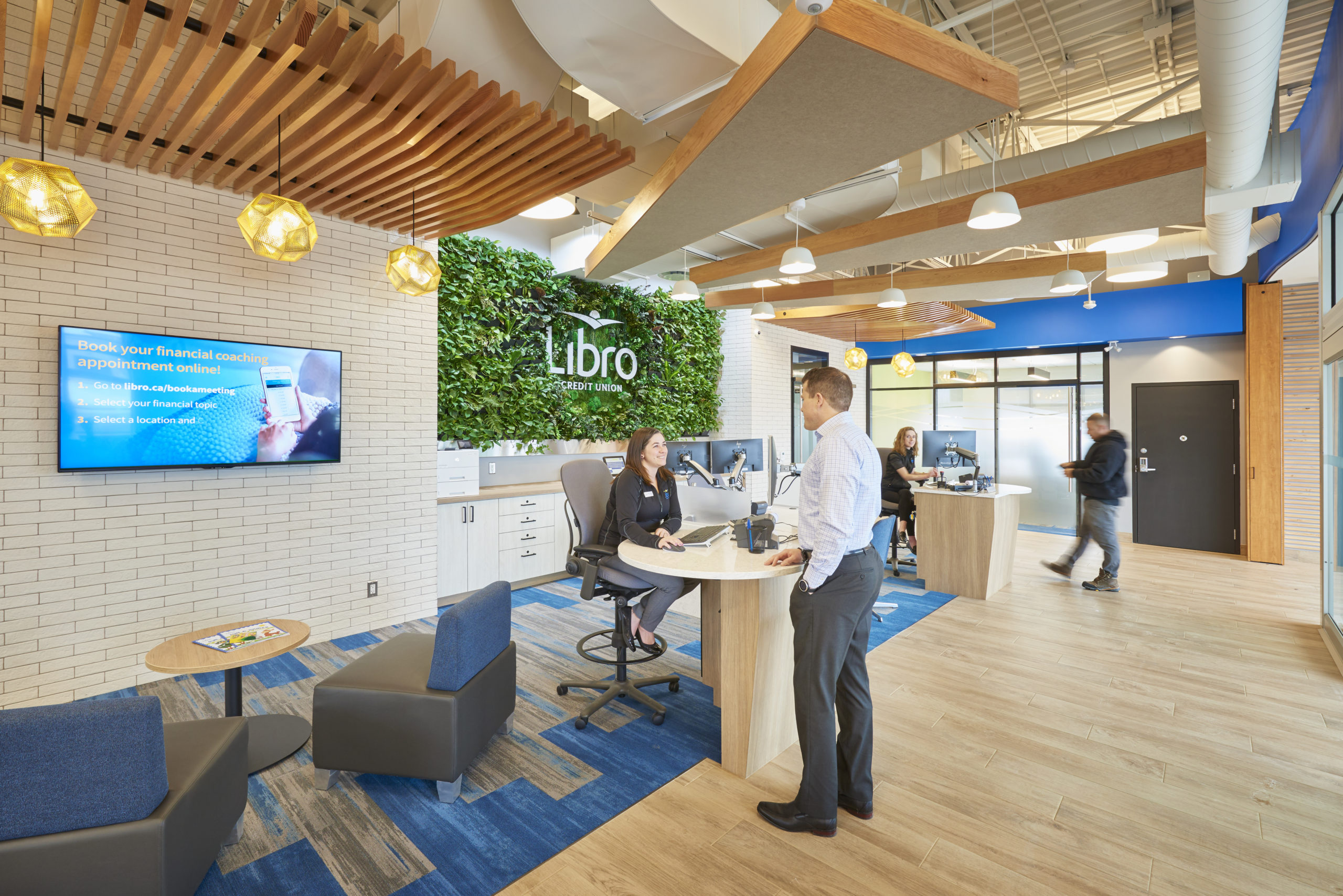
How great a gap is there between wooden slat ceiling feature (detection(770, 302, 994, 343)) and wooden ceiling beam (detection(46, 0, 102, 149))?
7639 mm

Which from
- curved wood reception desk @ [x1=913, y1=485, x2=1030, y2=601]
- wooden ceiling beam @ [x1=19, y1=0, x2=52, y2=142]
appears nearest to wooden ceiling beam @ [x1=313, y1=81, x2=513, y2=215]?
wooden ceiling beam @ [x1=19, y1=0, x2=52, y2=142]

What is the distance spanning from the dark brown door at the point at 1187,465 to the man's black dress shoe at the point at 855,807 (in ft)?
28.5

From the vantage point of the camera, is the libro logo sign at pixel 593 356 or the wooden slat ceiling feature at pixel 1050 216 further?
the libro logo sign at pixel 593 356

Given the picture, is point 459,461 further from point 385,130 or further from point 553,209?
point 385,130

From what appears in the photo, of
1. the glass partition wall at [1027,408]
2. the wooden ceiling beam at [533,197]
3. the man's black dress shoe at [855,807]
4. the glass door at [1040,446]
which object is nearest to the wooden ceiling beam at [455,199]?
the wooden ceiling beam at [533,197]

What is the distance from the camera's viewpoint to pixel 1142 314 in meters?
8.63

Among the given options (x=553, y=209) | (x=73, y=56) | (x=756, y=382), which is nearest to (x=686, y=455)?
(x=553, y=209)

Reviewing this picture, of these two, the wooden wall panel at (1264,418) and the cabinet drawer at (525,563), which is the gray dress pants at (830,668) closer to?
the cabinet drawer at (525,563)

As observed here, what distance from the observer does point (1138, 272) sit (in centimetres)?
643

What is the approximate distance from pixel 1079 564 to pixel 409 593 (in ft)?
25.1

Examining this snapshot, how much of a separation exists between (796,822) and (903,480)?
16.2ft

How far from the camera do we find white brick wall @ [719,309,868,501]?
9.59 m

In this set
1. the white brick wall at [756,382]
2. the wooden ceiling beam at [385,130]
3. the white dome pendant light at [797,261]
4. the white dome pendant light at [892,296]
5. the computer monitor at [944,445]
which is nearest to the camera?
the wooden ceiling beam at [385,130]

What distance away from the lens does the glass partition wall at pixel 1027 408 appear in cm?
967
